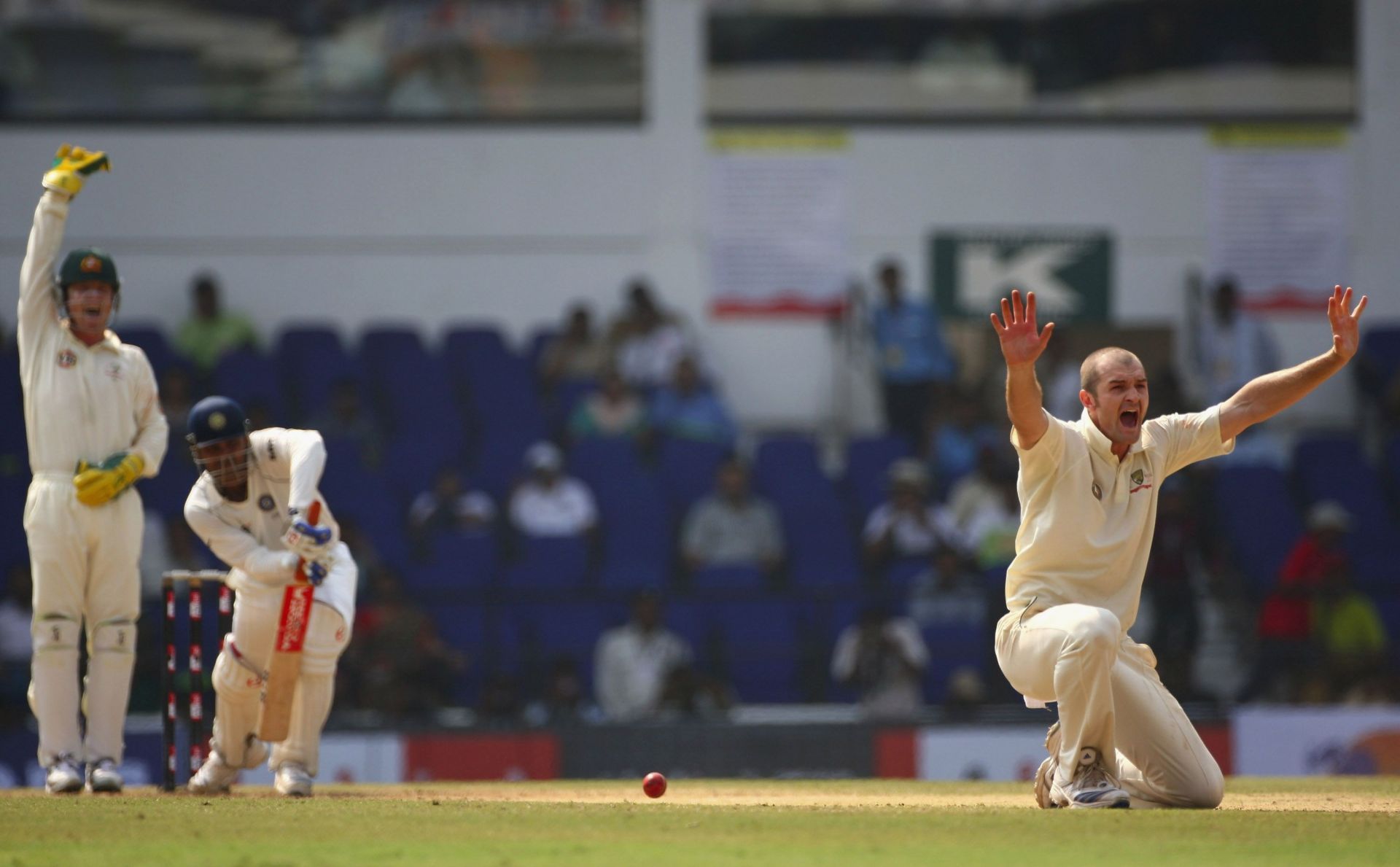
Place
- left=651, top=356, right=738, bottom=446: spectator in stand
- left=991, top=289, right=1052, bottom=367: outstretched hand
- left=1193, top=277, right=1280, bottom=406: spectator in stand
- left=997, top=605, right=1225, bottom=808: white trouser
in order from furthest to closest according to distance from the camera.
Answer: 1. left=1193, top=277, right=1280, bottom=406: spectator in stand
2. left=651, top=356, right=738, bottom=446: spectator in stand
3. left=997, top=605, right=1225, bottom=808: white trouser
4. left=991, top=289, right=1052, bottom=367: outstretched hand

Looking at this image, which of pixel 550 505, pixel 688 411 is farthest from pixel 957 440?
pixel 550 505

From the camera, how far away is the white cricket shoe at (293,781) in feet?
25.4

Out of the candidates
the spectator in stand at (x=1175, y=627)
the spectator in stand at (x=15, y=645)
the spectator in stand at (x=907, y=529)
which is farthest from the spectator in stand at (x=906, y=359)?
the spectator in stand at (x=15, y=645)

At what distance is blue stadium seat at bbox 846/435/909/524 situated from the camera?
1410 centimetres

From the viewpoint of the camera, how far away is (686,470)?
557 inches

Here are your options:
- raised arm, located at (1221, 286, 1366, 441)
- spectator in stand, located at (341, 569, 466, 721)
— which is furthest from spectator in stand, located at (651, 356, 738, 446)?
A: raised arm, located at (1221, 286, 1366, 441)

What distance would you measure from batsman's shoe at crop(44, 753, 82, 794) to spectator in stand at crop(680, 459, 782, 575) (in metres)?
5.99

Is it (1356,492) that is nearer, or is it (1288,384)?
(1288,384)

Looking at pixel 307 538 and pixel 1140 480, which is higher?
pixel 1140 480

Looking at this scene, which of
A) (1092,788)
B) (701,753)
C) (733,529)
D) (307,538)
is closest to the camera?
(1092,788)

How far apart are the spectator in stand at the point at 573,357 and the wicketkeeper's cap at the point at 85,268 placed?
7115mm

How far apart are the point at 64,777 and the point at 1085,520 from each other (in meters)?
4.42

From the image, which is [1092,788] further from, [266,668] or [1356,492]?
[1356,492]

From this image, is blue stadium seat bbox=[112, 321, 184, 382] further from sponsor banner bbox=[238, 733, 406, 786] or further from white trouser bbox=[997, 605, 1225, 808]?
white trouser bbox=[997, 605, 1225, 808]
